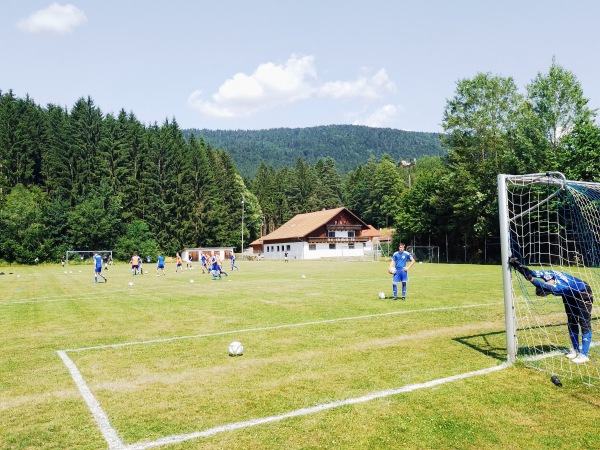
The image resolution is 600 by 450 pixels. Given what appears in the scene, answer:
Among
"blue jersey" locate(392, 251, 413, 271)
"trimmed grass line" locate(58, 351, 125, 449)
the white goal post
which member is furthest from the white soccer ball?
the white goal post

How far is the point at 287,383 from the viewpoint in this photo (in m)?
7.19

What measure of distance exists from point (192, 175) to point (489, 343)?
75.2 m

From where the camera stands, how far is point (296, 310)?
1480 centimetres

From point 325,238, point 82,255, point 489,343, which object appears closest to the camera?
point 489,343

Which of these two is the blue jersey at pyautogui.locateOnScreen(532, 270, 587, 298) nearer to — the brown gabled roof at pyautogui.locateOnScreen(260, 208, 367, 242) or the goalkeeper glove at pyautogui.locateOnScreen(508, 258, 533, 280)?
the goalkeeper glove at pyautogui.locateOnScreen(508, 258, 533, 280)

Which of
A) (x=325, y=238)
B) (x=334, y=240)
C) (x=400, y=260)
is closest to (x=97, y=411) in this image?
(x=400, y=260)

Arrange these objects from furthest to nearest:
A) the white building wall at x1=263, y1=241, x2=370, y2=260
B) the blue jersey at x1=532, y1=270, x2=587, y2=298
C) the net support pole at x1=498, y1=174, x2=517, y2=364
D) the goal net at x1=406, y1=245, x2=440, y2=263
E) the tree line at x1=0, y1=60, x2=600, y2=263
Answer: the white building wall at x1=263, y1=241, x2=370, y2=260 → the goal net at x1=406, y1=245, x2=440, y2=263 → the tree line at x1=0, y1=60, x2=600, y2=263 → the net support pole at x1=498, y1=174, x2=517, y2=364 → the blue jersey at x1=532, y1=270, x2=587, y2=298

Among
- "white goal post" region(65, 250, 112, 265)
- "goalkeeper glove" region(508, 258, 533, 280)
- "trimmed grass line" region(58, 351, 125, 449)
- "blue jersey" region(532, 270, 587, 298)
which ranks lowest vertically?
"trimmed grass line" region(58, 351, 125, 449)

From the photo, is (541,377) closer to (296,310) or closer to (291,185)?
(296,310)

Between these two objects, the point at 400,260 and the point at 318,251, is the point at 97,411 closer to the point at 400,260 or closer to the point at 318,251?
the point at 400,260

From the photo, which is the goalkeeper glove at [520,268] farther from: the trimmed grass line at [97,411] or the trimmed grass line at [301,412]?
the trimmed grass line at [97,411]

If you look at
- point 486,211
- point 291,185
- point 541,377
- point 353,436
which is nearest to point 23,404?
point 353,436

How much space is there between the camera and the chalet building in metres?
75.5

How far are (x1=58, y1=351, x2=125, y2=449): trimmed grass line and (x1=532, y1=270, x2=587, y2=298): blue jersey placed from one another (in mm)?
6748
